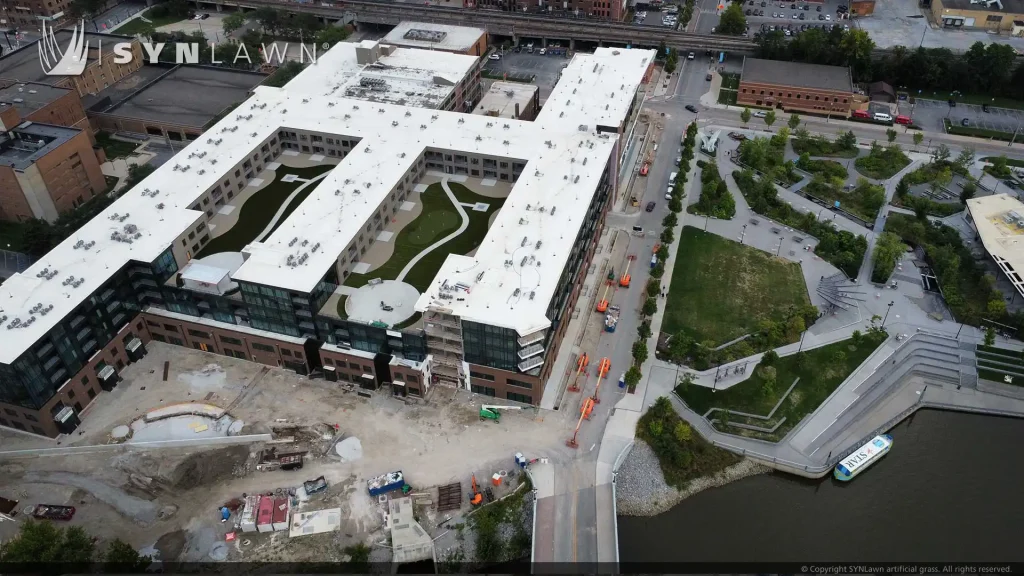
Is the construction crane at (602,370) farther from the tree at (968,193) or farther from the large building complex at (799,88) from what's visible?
the large building complex at (799,88)

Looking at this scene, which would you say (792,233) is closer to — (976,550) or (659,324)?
(659,324)

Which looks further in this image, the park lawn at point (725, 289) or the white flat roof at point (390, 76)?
the white flat roof at point (390, 76)

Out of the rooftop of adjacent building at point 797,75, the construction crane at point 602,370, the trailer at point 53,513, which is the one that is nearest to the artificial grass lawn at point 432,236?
the construction crane at point 602,370

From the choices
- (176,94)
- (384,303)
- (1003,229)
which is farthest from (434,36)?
(1003,229)

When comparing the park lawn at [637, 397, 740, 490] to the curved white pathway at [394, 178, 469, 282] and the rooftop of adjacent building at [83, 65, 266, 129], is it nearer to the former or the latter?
the curved white pathway at [394, 178, 469, 282]

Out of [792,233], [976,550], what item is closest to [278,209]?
[792,233]

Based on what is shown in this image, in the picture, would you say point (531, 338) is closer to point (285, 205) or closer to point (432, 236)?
point (432, 236)

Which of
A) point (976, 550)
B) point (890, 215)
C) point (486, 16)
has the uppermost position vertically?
point (486, 16)
